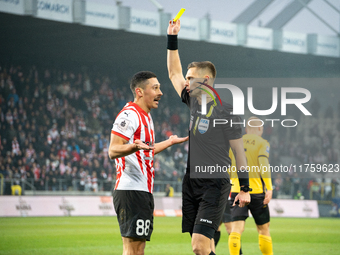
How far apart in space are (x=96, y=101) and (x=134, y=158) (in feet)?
79.0

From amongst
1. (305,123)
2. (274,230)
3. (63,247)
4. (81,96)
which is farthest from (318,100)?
(63,247)

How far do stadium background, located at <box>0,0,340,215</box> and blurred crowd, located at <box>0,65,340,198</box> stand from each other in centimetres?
5

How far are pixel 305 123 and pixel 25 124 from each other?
1894 cm

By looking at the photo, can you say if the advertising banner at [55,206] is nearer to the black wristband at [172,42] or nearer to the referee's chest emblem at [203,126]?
the black wristband at [172,42]

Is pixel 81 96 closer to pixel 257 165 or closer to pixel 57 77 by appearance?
pixel 57 77

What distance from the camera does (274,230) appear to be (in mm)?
15602

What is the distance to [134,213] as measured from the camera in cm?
460

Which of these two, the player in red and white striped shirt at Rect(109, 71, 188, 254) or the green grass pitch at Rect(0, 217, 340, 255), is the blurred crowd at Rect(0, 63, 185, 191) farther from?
the player in red and white striped shirt at Rect(109, 71, 188, 254)

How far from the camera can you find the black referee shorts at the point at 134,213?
15.0 feet

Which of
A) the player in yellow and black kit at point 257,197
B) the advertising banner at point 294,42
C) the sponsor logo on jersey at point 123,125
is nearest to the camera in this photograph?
the sponsor logo on jersey at point 123,125

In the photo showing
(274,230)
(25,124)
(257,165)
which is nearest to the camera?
(257,165)

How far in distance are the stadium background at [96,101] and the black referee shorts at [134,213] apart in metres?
15.1

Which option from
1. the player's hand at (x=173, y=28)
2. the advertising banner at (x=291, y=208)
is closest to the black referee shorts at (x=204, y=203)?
the player's hand at (x=173, y=28)

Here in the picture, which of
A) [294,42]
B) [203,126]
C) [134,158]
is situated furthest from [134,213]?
[294,42]
